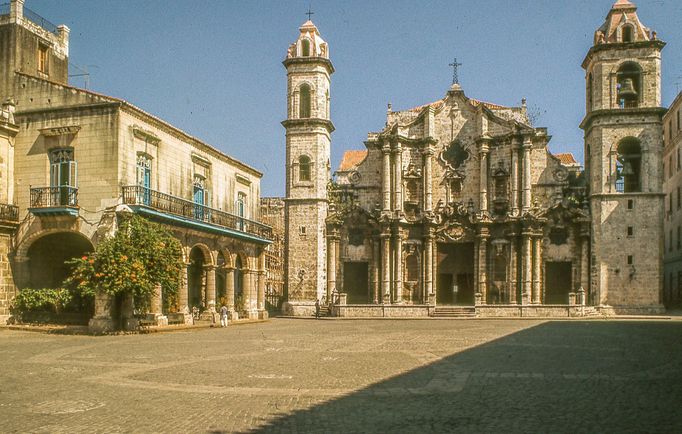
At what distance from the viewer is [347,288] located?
47.6 metres

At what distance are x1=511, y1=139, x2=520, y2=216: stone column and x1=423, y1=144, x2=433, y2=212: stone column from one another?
5493mm

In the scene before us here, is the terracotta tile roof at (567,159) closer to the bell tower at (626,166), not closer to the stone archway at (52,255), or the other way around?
the bell tower at (626,166)

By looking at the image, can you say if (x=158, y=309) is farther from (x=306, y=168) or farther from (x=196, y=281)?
(x=306, y=168)

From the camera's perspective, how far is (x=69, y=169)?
90.1ft

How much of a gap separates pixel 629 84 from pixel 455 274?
1669cm

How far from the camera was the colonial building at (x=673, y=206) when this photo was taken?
53.0 m

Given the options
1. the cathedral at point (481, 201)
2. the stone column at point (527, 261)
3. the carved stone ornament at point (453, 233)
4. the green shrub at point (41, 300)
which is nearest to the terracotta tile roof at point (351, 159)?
the cathedral at point (481, 201)

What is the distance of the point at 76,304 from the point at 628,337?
829 inches

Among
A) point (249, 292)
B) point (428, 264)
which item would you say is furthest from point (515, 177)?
point (249, 292)

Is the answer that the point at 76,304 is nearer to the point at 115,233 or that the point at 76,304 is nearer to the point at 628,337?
the point at 115,233

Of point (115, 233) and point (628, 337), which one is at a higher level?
point (115, 233)

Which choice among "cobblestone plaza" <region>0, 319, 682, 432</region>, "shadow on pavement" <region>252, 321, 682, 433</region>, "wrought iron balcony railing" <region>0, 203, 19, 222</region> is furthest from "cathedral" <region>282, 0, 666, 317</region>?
"shadow on pavement" <region>252, 321, 682, 433</region>

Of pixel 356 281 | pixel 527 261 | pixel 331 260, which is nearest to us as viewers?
pixel 527 261

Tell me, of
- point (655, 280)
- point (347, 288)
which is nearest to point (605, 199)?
point (655, 280)
